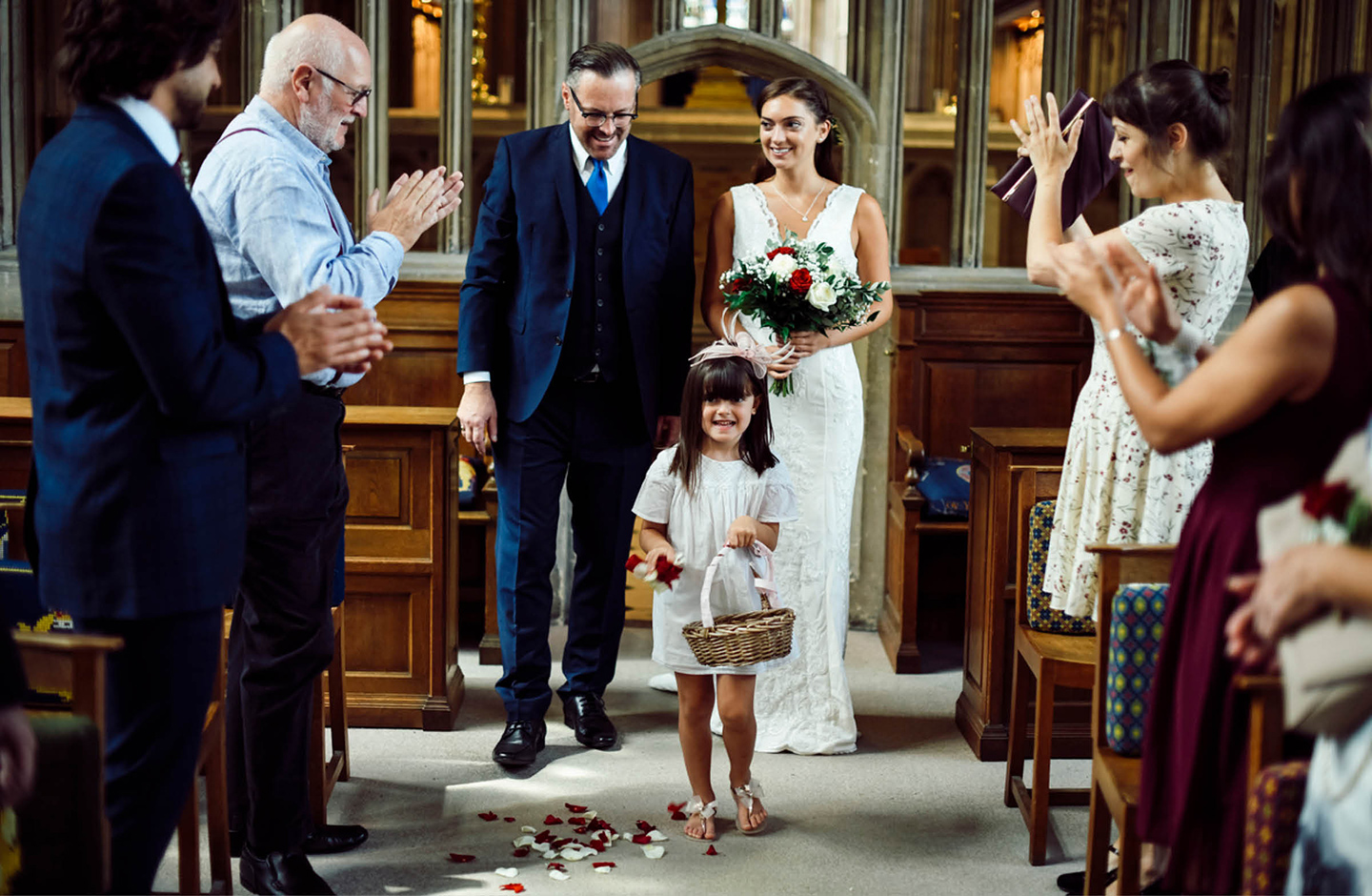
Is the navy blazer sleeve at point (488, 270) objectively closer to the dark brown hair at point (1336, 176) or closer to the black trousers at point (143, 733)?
the black trousers at point (143, 733)

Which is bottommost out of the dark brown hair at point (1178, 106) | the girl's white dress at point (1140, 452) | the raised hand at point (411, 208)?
the girl's white dress at point (1140, 452)

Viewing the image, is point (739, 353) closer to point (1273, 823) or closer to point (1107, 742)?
point (1107, 742)

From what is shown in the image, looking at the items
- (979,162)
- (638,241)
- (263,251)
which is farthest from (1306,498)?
(979,162)

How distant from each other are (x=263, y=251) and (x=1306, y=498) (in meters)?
1.92

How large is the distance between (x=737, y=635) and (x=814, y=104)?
5.62 ft

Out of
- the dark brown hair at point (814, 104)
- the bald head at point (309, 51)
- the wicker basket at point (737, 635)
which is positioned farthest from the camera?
the dark brown hair at point (814, 104)

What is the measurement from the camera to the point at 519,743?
3936 millimetres

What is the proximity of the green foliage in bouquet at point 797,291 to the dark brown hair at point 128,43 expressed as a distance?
1945 millimetres

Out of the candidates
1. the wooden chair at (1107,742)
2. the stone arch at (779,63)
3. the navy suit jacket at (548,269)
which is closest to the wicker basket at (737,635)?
the wooden chair at (1107,742)

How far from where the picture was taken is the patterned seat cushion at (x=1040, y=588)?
3.46 meters

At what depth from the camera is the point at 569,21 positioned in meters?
5.53

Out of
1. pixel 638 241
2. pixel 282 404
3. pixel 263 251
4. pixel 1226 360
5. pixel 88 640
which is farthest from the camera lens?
pixel 638 241

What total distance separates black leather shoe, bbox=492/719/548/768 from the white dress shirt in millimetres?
1007

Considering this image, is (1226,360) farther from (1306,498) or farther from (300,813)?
(300,813)
